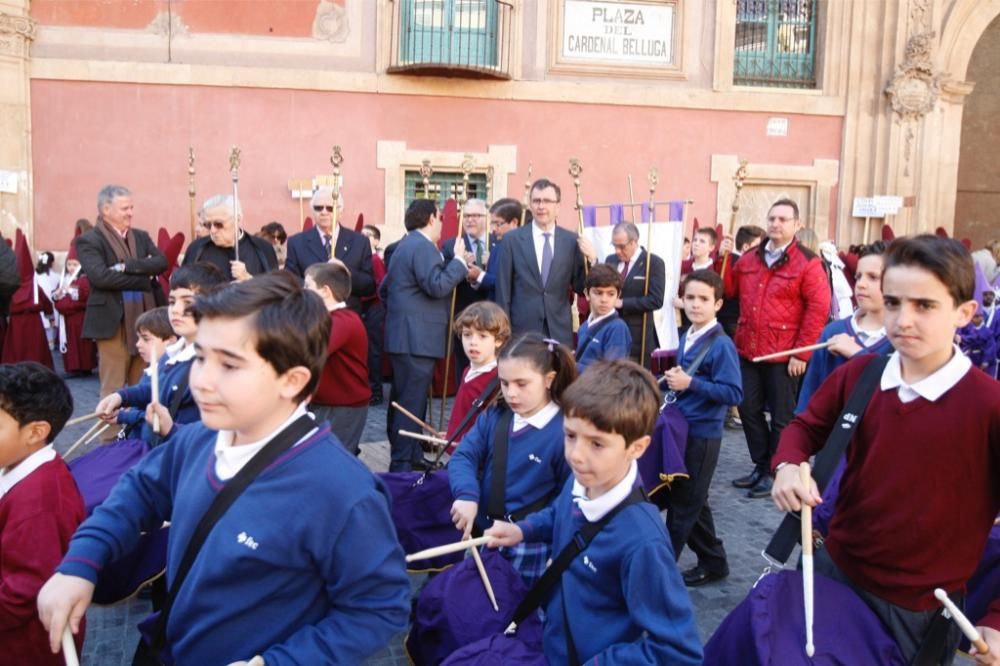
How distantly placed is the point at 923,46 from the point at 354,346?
13.1 meters

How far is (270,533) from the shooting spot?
6.57ft

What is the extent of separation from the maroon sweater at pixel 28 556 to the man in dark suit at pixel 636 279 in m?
5.15

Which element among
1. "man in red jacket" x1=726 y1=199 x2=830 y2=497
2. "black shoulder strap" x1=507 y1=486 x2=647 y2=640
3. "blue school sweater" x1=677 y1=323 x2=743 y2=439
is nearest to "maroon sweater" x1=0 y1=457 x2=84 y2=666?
"black shoulder strap" x1=507 y1=486 x2=647 y2=640

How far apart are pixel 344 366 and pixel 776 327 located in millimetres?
3202

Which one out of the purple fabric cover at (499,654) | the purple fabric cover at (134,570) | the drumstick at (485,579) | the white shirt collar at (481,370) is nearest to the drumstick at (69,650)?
the purple fabric cover at (134,570)

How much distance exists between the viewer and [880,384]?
2756mm

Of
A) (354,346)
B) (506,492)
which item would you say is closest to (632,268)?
(354,346)

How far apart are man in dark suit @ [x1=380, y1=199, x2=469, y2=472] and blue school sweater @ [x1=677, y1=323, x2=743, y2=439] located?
2.41 meters

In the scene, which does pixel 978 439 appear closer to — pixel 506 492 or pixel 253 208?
pixel 506 492

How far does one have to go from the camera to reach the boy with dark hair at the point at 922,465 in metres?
2.54

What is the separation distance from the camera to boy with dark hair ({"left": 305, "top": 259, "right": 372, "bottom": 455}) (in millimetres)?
5340

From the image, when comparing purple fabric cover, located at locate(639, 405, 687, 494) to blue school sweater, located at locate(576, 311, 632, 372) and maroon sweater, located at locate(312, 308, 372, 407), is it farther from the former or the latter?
maroon sweater, located at locate(312, 308, 372, 407)

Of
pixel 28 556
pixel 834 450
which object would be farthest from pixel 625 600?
pixel 28 556

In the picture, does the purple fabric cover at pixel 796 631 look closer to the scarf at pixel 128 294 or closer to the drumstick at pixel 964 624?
the drumstick at pixel 964 624
